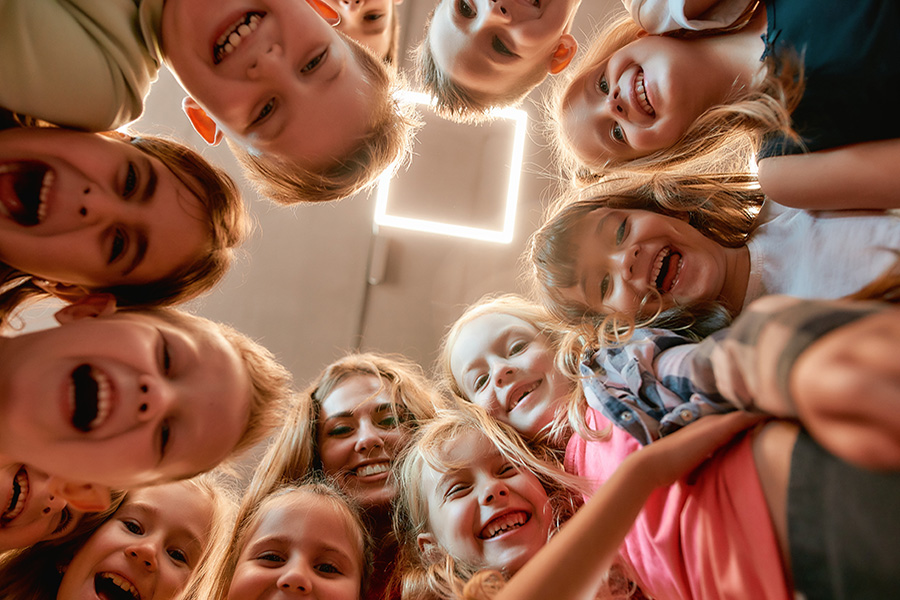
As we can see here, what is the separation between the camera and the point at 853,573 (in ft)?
1.73

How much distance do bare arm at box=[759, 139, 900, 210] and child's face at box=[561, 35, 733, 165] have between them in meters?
0.21

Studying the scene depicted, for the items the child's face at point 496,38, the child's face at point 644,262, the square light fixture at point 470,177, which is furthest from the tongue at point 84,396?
the square light fixture at point 470,177

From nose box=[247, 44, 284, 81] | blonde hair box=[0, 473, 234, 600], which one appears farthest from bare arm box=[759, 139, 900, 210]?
blonde hair box=[0, 473, 234, 600]

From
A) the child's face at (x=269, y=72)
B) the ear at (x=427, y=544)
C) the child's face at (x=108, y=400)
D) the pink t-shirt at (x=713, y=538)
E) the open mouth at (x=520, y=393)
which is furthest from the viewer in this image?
the open mouth at (x=520, y=393)

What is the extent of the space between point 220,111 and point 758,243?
1118mm

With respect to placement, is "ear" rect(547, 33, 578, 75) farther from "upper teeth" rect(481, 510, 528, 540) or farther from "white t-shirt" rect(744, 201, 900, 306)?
"upper teeth" rect(481, 510, 528, 540)

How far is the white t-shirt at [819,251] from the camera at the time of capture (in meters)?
0.98

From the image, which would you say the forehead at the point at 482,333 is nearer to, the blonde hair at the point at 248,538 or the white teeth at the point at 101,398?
the blonde hair at the point at 248,538

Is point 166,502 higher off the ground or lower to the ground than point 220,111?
lower

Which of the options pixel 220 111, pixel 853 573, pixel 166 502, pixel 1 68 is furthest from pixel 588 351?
pixel 1 68

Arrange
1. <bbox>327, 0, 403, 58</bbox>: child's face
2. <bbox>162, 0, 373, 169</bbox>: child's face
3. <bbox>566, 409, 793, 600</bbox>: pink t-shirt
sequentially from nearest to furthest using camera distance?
<bbox>566, 409, 793, 600</bbox>: pink t-shirt, <bbox>162, 0, 373, 169</bbox>: child's face, <bbox>327, 0, 403, 58</bbox>: child's face

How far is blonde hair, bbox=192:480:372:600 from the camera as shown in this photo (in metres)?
1.18

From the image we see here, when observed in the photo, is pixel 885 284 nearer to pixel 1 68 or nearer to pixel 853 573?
pixel 853 573

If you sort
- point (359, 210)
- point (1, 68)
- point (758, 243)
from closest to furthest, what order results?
point (1, 68) < point (758, 243) < point (359, 210)
